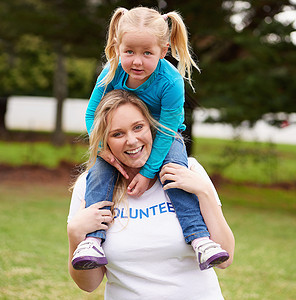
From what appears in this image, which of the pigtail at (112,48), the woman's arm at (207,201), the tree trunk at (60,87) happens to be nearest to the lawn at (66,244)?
the pigtail at (112,48)

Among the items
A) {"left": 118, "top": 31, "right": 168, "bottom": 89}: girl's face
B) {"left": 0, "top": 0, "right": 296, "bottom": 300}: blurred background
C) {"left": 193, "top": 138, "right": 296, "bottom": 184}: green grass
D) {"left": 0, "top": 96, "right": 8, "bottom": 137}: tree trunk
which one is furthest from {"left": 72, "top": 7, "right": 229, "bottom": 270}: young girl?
{"left": 0, "top": 96, "right": 8, "bottom": 137}: tree trunk

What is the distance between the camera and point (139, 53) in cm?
231

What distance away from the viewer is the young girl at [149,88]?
2.11 meters

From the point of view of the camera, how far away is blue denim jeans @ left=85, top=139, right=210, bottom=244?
6.74 feet

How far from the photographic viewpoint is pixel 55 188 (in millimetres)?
12203

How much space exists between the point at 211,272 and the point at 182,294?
192 mm

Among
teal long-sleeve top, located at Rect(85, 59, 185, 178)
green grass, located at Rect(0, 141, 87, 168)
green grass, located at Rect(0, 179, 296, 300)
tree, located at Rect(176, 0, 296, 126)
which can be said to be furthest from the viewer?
green grass, located at Rect(0, 141, 87, 168)

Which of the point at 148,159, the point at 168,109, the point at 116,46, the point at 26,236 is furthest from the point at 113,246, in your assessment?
the point at 26,236

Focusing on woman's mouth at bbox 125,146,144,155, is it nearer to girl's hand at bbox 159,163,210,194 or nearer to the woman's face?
the woman's face

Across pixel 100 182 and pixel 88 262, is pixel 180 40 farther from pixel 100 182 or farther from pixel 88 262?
pixel 88 262

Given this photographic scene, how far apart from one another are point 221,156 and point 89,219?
37.2ft

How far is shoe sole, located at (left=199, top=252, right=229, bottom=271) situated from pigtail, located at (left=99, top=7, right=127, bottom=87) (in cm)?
91

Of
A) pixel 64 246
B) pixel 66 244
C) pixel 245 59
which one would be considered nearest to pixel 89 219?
pixel 64 246

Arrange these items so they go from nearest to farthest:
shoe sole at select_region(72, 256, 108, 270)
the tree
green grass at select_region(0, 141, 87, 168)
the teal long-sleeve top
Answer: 1. shoe sole at select_region(72, 256, 108, 270)
2. the teal long-sleeve top
3. the tree
4. green grass at select_region(0, 141, 87, 168)
